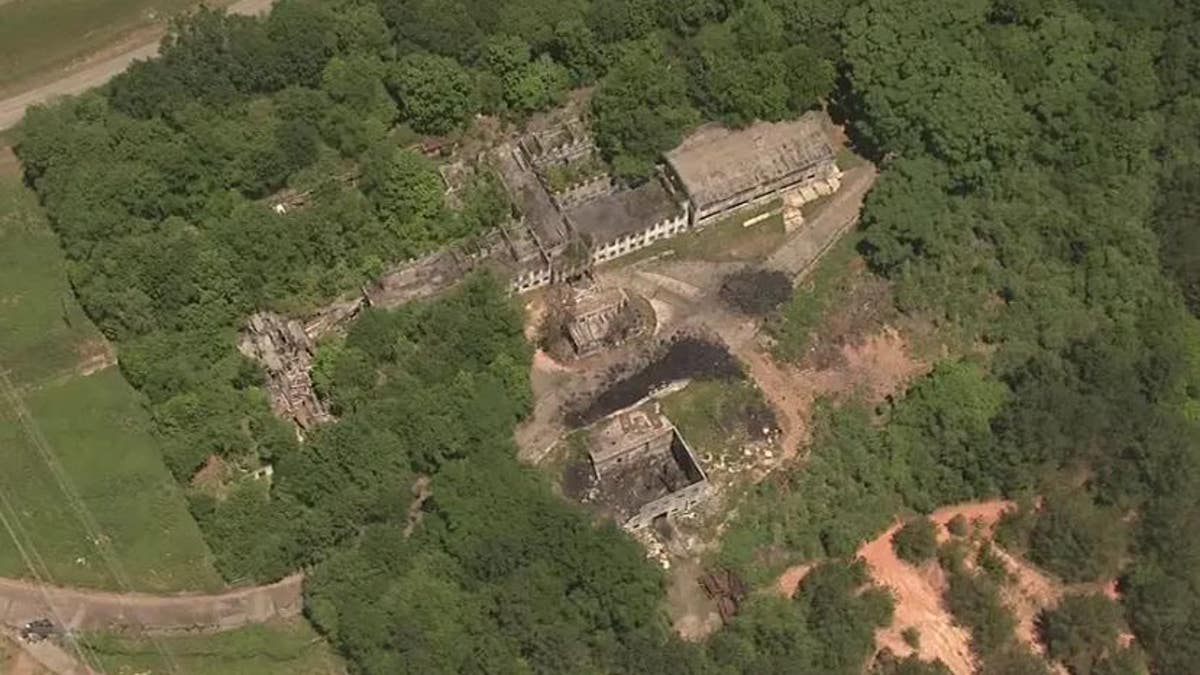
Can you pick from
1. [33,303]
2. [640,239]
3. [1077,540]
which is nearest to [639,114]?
[640,239]

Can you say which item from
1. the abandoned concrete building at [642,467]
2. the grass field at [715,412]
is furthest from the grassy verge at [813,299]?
the abandoned concrete building at [642,467]

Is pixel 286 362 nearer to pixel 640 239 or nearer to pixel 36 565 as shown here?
pixel 36 565

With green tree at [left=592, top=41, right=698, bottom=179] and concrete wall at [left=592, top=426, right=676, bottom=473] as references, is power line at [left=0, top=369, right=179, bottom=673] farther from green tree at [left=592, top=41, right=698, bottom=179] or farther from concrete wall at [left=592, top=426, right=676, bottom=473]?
green tree at [left=592, top=41, right=698, bottom=179]

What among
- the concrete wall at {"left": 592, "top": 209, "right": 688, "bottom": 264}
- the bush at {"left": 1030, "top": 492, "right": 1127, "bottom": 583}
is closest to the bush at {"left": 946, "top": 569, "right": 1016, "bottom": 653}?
the bush at {"left": 1030, "top": 492, "right": 1127, "bottom": 583}

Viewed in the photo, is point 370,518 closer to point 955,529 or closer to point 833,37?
point 955,529

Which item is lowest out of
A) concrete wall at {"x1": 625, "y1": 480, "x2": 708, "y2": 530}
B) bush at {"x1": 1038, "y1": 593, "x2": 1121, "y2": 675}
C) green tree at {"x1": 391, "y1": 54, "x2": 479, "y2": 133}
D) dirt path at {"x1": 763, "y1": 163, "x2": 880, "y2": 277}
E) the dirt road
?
bush at {"x1": 1038, "y1": 593, "x2": 1121, "y2": 675}
